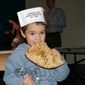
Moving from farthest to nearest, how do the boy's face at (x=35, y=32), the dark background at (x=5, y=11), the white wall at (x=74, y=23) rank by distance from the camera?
the white wall at (x=74, y=23), the dark background at (x=5, y=11), the boy's face at (x=35, y=32)

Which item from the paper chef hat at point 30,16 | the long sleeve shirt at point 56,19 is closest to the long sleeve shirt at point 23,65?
the paper chef hat at point 30,16

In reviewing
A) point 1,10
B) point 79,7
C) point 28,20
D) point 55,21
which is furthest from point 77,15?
point 28,20

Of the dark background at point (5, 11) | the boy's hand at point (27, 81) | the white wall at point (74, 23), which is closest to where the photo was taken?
the boy's hand at point (27, 81)

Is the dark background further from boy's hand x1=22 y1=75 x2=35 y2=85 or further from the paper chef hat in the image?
boy's hand x1=22 y1=75 x2=35 y2=85

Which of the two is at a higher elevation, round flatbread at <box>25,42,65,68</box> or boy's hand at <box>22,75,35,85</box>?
round flatbread at <box>25,42,65,68</box>

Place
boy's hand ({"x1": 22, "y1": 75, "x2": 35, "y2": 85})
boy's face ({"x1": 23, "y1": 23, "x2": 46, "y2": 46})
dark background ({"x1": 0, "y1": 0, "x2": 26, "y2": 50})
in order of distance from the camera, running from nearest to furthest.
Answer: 1. boy's hand ({"x1": 22, "y1": 75, "x2": 35, "y2": 85})
2. boy's face ({"x1": 23, "y1": 23, "x2": 46, "y2": 46})
3. dark background ({"x1": 0, "y1": 0, "x2": 26, "y2": 50})

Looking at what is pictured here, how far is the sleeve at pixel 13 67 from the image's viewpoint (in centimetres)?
70

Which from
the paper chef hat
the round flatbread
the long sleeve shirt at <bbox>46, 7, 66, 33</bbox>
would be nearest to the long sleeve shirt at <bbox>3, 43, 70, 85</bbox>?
the round flatbread

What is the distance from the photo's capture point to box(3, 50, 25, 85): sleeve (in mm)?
696

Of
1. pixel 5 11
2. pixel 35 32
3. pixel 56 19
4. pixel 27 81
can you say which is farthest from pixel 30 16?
pixel 5 11

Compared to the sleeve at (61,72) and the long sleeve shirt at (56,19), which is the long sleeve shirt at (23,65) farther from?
the long sleeve shirt at (56,19)

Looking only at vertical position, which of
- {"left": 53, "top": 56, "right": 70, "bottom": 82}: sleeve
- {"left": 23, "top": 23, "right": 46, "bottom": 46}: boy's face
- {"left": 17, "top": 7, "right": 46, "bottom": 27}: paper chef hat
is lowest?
{"left": 53, "top": 56, "right": 70, "bottom": 82}: sleeve

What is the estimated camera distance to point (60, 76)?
81 centimetres

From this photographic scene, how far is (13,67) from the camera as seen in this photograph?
2.39 feet
